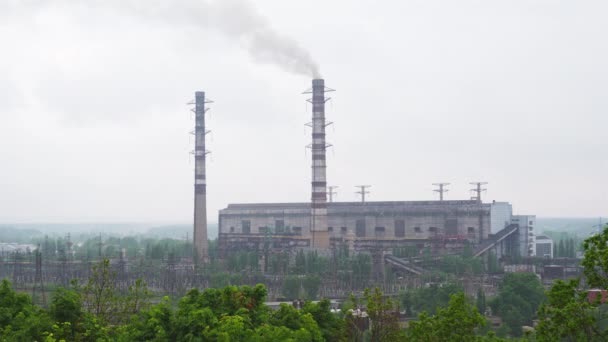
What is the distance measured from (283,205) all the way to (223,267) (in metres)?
16.1

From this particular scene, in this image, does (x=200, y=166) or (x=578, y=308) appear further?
(x=200, y=166)

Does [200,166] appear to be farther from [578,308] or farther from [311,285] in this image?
[578,308]

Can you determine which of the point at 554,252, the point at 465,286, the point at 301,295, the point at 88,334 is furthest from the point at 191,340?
the point at 554,252

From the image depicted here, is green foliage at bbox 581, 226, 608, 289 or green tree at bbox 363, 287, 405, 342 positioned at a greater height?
green foliage at bbox 581, 226, 608, 289

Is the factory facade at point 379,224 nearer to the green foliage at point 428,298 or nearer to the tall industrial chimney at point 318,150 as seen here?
the tall industrial chimney at point 318,150

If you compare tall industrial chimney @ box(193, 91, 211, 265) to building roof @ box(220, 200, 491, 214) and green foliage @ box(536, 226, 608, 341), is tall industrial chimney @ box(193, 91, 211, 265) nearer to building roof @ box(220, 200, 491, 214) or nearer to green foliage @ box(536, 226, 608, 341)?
building roof @ box(220, 200, 491, 214)

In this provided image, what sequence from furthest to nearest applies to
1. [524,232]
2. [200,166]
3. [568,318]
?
1. [200,166]
2. [524,232]
3. [568,318]

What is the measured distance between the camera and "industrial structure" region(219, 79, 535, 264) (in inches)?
2235

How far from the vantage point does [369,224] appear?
6519 centimetres

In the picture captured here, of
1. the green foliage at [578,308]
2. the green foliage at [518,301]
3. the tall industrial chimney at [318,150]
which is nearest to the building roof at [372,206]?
the tall industrial chimney at [318,150]

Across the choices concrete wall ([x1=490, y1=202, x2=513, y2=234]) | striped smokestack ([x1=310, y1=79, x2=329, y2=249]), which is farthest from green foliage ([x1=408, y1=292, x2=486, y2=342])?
concrete wall ([x1=490, y1=202, x2=513, y2=234])

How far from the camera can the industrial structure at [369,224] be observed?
5678 cm

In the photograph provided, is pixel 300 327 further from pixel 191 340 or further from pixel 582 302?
pixel 582 302

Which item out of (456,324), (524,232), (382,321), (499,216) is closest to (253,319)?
(382,321)
